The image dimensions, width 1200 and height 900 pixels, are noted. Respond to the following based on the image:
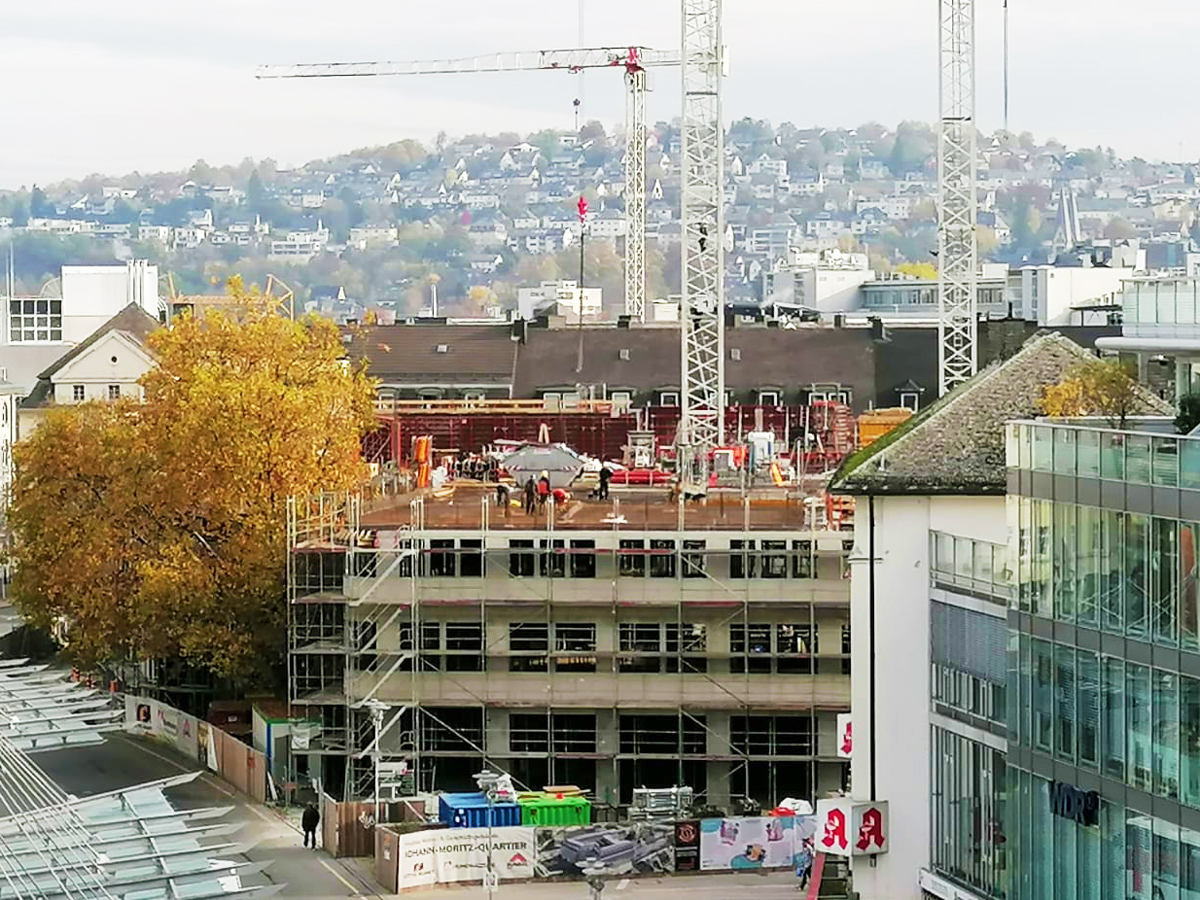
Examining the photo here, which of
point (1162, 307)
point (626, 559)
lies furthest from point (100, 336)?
point (1162, 307)

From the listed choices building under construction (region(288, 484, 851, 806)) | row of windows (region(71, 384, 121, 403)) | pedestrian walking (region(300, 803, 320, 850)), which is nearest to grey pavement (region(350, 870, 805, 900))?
pedestrian walking (region(300, 803, 320, 850))

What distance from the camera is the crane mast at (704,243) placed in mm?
105312

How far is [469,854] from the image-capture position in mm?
60500

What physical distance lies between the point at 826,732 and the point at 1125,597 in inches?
1264

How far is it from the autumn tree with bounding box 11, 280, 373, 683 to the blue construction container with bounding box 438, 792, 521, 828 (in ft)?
64.2

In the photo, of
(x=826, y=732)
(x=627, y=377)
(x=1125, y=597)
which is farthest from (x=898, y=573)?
(x=627, y=377)

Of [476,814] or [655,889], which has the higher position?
[476,814]

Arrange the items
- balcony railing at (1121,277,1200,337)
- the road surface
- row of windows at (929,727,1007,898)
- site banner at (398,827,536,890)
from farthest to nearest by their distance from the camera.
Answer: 1. site banner at (398,827,536,890)
2. the road surface
3. row of windows at (929,727,1007,898)
4. balcony railing at (1121,277,1200,337)

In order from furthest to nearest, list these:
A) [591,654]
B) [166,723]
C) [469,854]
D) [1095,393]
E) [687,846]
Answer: [166,723], [591,654], [687,846], [469,854], [1095,393]

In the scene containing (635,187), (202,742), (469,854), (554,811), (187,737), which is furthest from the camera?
(635,187)

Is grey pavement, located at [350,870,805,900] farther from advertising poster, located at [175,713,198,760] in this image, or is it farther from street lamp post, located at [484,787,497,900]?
advertising poster, located at [175,713,198,760]

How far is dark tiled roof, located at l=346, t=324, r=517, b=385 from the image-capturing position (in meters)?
130

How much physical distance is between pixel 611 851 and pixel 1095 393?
63.8 ft

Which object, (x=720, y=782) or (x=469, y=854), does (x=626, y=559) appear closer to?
(x=720, y=782)
